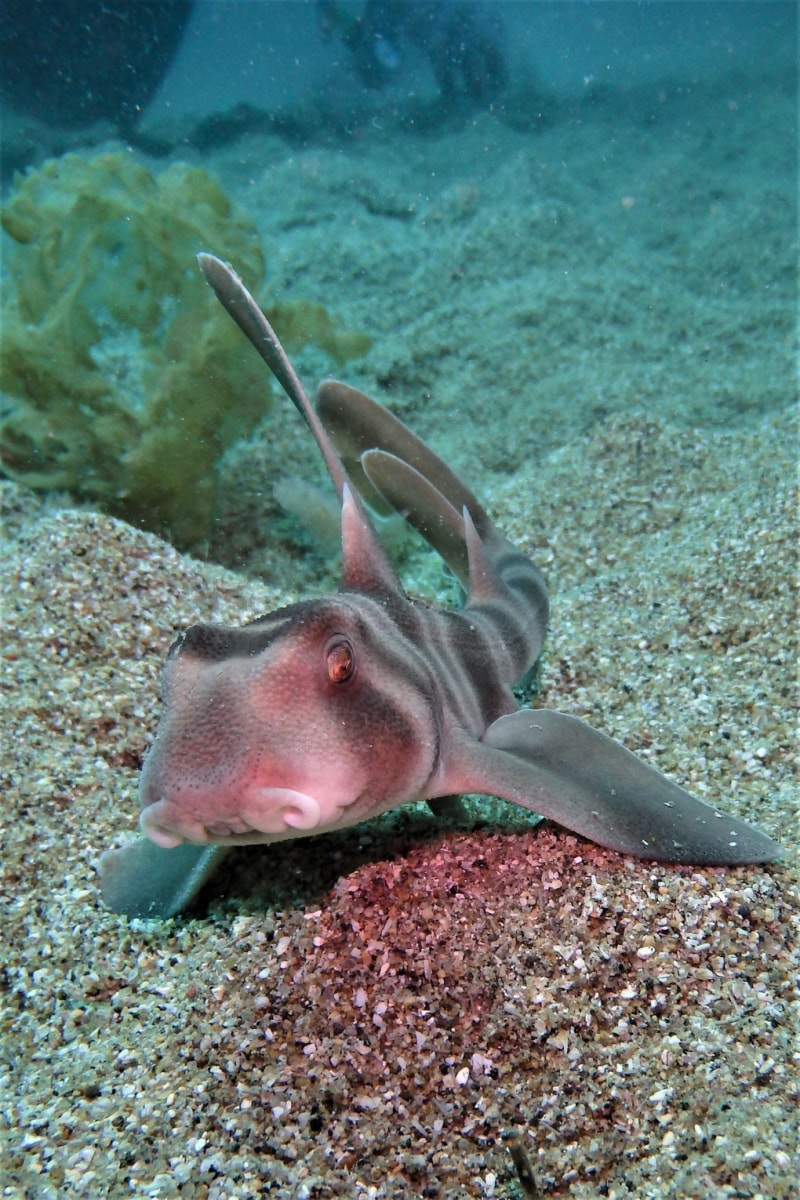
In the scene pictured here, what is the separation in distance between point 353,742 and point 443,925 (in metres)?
0.66

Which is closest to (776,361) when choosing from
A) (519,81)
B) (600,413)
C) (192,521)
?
(600,413)

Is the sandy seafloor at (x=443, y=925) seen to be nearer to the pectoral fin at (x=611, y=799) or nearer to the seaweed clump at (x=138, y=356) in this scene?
the pectoral fin at (x=611, y=799)

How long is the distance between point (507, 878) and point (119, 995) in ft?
4.03

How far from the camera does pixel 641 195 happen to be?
13922 millimetres

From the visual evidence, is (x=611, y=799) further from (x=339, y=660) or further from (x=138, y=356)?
(x=138, y=356)

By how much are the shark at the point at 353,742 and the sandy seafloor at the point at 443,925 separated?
5.8 inches

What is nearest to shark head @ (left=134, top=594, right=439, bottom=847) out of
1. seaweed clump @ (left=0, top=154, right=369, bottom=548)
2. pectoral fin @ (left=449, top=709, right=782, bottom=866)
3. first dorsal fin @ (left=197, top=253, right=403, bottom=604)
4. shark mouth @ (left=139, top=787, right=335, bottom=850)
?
shark mouth @ (left=139, top=787, right=335, bottom=850)

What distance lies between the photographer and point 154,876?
243 cm

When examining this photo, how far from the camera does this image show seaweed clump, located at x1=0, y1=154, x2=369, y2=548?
16.2 ft

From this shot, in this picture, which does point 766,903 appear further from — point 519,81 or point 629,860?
point 519,81

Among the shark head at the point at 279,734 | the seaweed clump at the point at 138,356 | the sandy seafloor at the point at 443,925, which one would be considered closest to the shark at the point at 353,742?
the shark head at the point at 279,734

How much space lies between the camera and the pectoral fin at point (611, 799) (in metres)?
2.09

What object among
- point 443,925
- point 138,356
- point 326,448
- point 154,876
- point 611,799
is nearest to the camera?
point 443,925

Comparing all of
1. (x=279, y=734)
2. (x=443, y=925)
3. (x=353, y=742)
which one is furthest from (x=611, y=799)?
(x=279, y=734)
